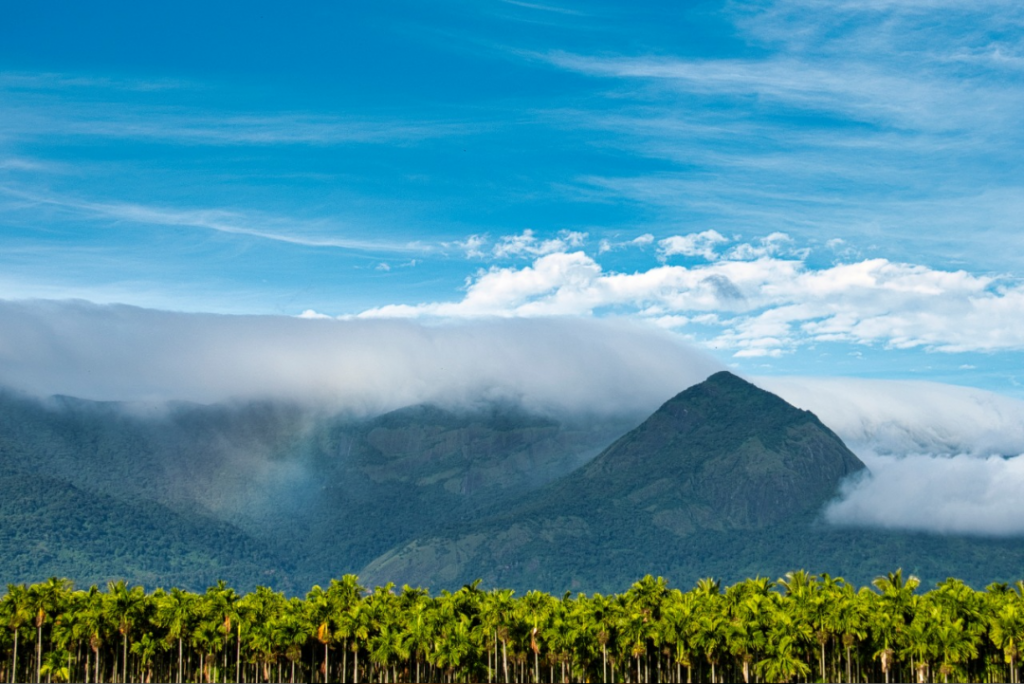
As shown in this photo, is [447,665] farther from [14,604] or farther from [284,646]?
[14,604]

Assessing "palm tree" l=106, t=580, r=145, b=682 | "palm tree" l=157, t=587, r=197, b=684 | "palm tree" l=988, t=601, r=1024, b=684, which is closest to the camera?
"palm tree" l=988, t=601, r=1024, b=684

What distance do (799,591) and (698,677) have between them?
2058cm

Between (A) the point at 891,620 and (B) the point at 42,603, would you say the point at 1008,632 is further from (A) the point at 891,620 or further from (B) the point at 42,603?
(B) the point at 42,603

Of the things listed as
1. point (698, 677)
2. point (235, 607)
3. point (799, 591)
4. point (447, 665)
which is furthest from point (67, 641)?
point (799, 591)

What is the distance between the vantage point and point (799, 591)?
183000 millimetres

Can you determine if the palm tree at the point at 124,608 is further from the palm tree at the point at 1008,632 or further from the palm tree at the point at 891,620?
the palm tree at the point at 1008,632

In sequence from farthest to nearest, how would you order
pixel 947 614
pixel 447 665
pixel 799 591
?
pixel 447 665, pixel 799 591, pixel 947 614

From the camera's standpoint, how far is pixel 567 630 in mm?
184750

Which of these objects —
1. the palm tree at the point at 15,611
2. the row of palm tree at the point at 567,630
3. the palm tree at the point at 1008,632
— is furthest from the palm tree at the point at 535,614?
the palm tree at the point at 15,611

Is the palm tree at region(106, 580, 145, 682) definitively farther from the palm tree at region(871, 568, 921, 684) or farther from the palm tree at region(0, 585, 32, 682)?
the palm tree at region(871, 568, 921, 684)

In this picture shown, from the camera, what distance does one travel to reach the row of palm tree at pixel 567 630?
173750 mm

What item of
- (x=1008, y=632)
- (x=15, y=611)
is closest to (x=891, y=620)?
(x=1008, y=632)

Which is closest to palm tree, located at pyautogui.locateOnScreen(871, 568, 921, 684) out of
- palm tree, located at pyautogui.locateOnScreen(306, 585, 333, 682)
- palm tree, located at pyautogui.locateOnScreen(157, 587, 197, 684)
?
palm tree, located at pyautogui.locateOnScreen(306, 585, 333, 682)

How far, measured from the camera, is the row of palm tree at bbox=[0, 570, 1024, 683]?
174 meters
